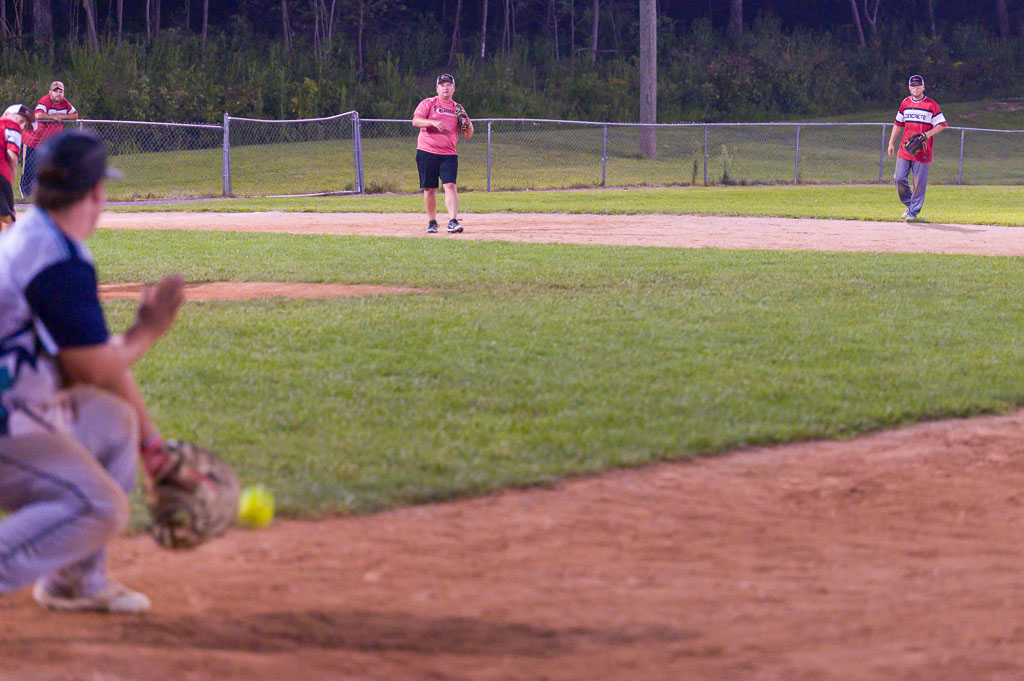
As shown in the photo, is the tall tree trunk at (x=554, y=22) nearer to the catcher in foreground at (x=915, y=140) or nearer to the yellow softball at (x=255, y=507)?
the catcher in foreground at (x=915, y=140)

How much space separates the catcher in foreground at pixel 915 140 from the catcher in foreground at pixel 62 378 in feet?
51.3

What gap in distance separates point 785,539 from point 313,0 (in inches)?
1658

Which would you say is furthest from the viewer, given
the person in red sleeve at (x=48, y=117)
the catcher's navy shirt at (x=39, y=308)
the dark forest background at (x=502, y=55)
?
the dark forest background at (x=502, y=55)

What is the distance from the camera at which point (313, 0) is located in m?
42.8

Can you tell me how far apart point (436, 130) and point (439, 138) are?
5.3 inches

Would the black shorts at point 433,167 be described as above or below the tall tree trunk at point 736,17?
below

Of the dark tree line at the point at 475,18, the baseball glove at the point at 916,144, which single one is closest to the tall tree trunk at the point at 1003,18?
the dark tree line at the point at 475,18

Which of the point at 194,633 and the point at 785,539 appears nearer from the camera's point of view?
the point at 194,633

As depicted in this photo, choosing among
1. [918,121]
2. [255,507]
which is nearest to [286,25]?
[918,121]

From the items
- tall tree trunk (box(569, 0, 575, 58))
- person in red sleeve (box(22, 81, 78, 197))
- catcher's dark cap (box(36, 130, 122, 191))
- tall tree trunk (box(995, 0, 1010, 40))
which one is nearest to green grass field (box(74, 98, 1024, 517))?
catcher's dark cap (box(36, 130, 122, 191))

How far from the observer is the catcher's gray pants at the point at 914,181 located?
1723cm

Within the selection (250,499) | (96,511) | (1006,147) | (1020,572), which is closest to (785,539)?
(1020,572)

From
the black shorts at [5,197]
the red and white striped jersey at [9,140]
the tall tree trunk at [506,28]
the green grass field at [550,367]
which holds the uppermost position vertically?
the tall tree trunk at [506,28]

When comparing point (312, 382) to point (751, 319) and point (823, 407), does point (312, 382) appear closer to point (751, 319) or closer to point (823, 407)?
point (823, 407)
